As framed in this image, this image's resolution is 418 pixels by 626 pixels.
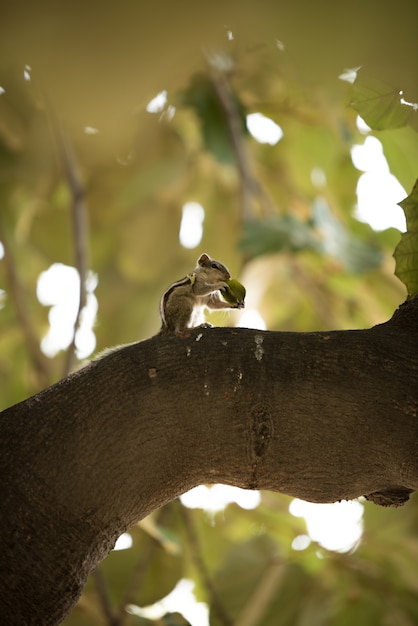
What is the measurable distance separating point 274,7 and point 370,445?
95 centimetres

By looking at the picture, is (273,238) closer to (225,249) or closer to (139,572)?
(225,249)

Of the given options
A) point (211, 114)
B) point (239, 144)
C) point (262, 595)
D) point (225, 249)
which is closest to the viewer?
point (262, 595)

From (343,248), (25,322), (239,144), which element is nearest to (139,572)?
(25,322)

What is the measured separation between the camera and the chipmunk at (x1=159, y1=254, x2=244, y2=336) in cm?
199

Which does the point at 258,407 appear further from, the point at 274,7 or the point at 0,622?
the point at 274,7

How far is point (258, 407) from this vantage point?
1.42m

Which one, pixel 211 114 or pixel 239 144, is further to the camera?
pixel 211 114

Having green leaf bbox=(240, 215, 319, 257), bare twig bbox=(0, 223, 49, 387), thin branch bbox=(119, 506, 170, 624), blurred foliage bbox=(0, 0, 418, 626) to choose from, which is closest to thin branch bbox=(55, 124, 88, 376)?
blurred foliage bbox=(0, 0, 418, 626)

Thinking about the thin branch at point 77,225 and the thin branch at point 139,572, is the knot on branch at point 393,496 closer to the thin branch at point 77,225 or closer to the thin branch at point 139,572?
the thin branch at point 77,225

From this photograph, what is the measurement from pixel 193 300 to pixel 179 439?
67 centimetres

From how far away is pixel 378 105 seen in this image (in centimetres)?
162

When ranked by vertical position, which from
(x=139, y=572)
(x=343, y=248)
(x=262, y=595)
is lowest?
(x=139, y=572)

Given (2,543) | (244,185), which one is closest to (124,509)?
(2,543)

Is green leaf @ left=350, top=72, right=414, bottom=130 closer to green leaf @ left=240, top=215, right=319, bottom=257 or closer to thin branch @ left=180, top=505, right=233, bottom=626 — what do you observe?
green leaf @ left=240, top=215, right=319, bottom=257
